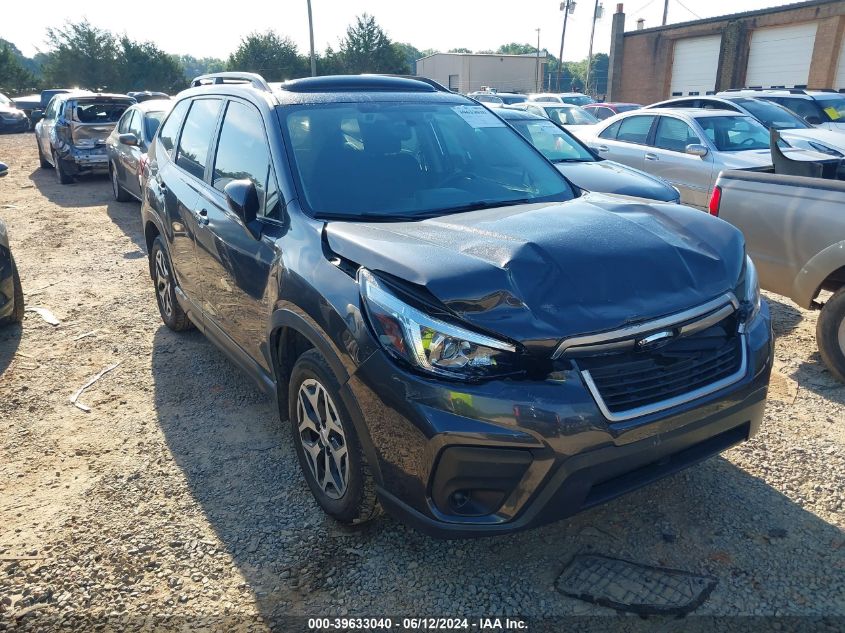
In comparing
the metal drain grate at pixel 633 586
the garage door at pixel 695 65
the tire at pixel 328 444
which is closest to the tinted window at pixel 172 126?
the tire at pixel 328 444

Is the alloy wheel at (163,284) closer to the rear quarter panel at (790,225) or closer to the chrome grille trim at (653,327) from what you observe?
the chrome grille trim at (653,327)

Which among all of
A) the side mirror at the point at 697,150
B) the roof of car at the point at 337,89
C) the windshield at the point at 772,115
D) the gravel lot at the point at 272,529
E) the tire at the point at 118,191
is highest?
the roof of car at the point at 337,89

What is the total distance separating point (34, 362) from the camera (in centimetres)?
488

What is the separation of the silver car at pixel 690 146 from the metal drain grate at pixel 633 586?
6388 mm

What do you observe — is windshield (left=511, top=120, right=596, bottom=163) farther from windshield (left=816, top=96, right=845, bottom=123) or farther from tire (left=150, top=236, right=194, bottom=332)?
windshield (left=816, top=96, right=845, bottom=123)

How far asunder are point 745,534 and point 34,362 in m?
4.80

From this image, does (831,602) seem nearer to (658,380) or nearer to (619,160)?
(658,380)

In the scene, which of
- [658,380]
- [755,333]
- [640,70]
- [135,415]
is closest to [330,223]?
[658,380]

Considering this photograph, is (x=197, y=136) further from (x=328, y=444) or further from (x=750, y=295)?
(x=750, y=295)

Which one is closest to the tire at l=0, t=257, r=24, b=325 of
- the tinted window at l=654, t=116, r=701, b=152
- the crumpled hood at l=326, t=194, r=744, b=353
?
the crumpled hood at l=326, t=194, r=744, b=353

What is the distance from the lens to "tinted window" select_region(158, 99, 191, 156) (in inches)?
185

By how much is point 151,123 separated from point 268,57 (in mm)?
39401

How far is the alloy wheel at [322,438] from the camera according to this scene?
8.91 feet

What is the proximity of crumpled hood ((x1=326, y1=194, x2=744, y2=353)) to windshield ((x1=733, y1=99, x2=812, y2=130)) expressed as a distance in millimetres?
8736
